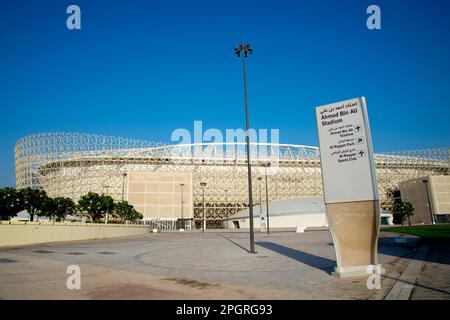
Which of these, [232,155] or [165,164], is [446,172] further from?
[165,164]

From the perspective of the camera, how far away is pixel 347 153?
31.0ft

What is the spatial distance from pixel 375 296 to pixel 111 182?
92944 millimetres

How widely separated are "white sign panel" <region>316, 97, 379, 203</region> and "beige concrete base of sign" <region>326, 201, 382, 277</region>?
0.29 metres

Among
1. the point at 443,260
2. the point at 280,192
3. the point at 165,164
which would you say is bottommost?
the point at 443,260

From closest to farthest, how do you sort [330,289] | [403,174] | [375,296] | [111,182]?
[375,296] < [330,289] < [111,182] < [403,174]

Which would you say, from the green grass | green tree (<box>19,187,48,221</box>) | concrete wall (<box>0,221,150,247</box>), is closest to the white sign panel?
the green grass

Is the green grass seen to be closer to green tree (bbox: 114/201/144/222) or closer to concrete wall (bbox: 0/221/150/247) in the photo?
concrete wall (bbox: 0/221/150/247)

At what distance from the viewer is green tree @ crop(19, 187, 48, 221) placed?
36969mm

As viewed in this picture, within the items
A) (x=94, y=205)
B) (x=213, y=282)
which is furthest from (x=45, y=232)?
(x=213, y=282)

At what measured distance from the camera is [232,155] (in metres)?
103

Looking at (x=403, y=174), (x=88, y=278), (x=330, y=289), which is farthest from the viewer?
(x=403, y=174)

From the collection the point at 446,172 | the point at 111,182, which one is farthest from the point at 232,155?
the point at 446,172

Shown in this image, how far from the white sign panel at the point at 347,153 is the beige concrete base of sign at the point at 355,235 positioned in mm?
291
